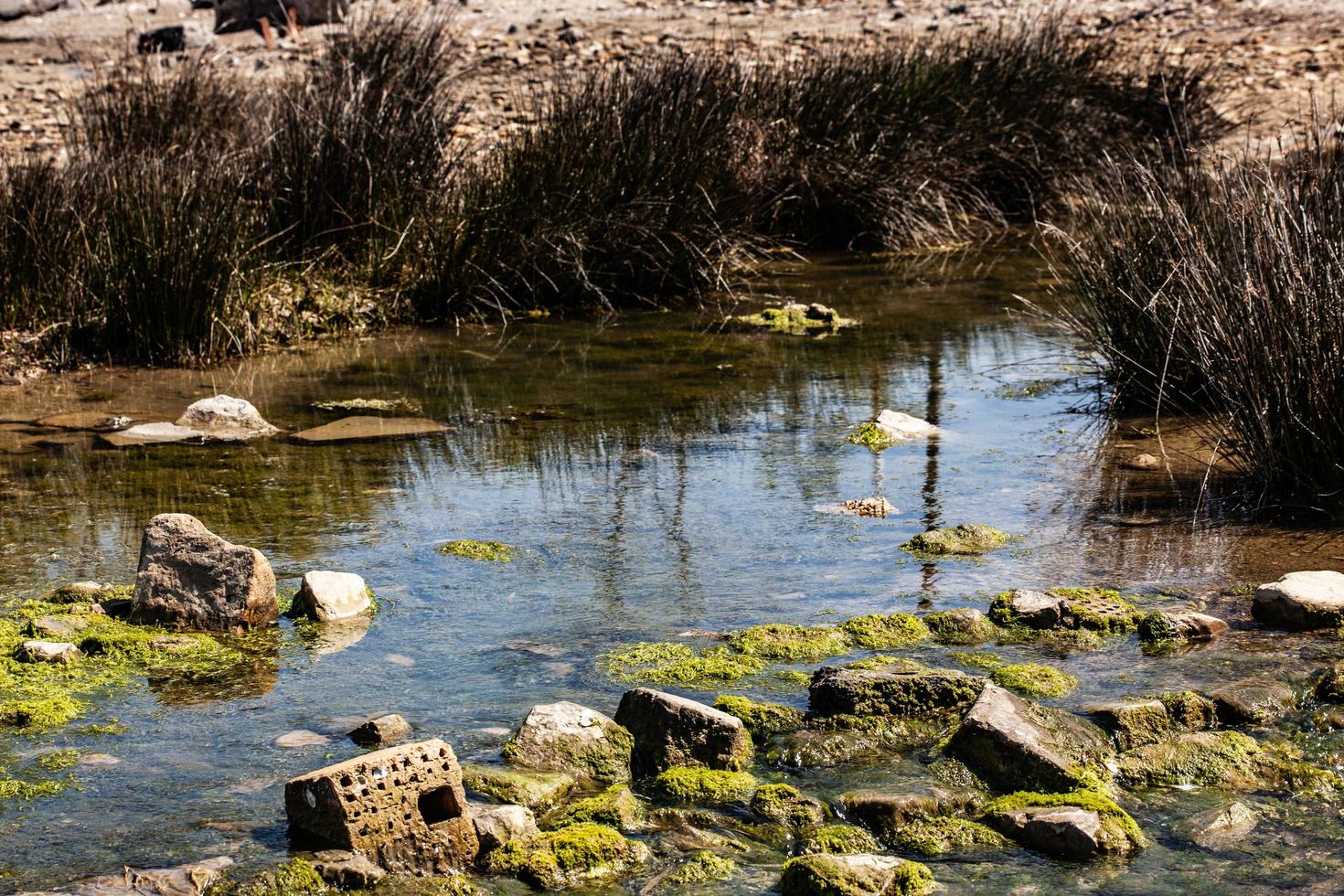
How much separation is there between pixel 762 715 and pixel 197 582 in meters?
1.47

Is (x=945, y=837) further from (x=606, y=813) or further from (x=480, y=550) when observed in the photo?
(x=480, y=550)

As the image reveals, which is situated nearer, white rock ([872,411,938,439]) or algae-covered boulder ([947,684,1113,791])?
algae-covered boulder ([947,684,1113,791])

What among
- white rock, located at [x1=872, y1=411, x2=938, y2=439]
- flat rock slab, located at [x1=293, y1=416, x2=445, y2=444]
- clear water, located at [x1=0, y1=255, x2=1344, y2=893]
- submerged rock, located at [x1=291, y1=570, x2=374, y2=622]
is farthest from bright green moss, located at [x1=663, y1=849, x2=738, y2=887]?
flat rock slab, located at [x1=293, y1=416, x2=445, y2=444]

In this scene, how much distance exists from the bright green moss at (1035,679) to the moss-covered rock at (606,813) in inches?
37.1

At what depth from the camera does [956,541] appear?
4324 mm

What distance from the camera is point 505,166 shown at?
26.7ft

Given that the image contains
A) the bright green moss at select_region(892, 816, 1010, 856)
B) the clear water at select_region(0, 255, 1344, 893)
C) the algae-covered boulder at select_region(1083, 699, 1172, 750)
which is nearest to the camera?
the bright green moss at select_region(892, 816, 1010, 856)

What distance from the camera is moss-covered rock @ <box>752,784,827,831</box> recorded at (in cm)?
278

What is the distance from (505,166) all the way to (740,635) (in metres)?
5.02

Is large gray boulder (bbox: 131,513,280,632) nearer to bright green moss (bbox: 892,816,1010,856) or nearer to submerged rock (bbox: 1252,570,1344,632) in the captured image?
bright green moss (bbox: 892,816,1010,856)

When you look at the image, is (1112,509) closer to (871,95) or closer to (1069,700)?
(1069,700)

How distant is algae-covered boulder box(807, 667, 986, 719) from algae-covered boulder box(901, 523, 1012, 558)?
105cm

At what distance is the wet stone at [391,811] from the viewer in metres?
2.60

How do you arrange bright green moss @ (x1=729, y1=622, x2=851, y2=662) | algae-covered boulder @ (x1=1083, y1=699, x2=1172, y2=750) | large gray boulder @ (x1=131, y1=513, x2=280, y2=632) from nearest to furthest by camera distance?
algae-covered boulder @ (x1=1083, y1=699, x2=1172, y2=750) < bright green moss @ (x1=729, y1=622, x2=851, y2=662) < large gray boulder @ (x1=131, y1=513, x2=280, y2=632)
